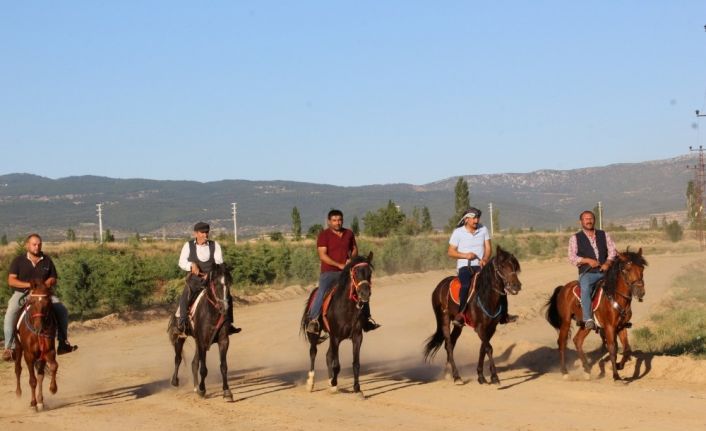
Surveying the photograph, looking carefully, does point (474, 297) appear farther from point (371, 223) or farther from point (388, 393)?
point (371, 223)

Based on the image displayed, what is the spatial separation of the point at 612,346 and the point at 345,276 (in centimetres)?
425

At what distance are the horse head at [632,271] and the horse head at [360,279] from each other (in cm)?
389

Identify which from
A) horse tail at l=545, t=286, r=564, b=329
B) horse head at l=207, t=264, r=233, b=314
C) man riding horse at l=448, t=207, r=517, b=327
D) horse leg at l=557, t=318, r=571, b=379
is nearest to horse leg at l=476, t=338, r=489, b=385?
man riding horse at l=448, t=207, r=517, b=327

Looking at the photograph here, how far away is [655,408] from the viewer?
44.8 feet

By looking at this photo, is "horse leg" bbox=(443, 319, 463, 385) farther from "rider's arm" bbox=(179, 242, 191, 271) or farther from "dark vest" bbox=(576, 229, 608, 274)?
"rider's arm" bbox=(179, 242, 191, 271)

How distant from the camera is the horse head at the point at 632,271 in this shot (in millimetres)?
16047

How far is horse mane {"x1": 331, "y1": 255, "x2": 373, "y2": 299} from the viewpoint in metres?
16.0

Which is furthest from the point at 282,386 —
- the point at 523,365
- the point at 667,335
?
the point at 667,335

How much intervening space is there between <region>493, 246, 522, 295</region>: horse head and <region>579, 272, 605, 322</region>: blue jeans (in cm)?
Answer: 138

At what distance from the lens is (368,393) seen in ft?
52.6

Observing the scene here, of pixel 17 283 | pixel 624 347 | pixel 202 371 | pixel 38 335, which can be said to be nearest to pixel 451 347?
pixel 624 347

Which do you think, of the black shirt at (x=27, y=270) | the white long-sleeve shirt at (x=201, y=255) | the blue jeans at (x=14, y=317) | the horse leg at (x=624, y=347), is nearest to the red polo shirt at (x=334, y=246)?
the white long-sleeve shirt at (x=201, y=255)

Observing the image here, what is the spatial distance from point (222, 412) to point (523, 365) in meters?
7.09

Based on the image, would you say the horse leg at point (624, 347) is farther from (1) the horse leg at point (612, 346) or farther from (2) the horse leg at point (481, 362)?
(2) the horse leg at point (481, 362)
